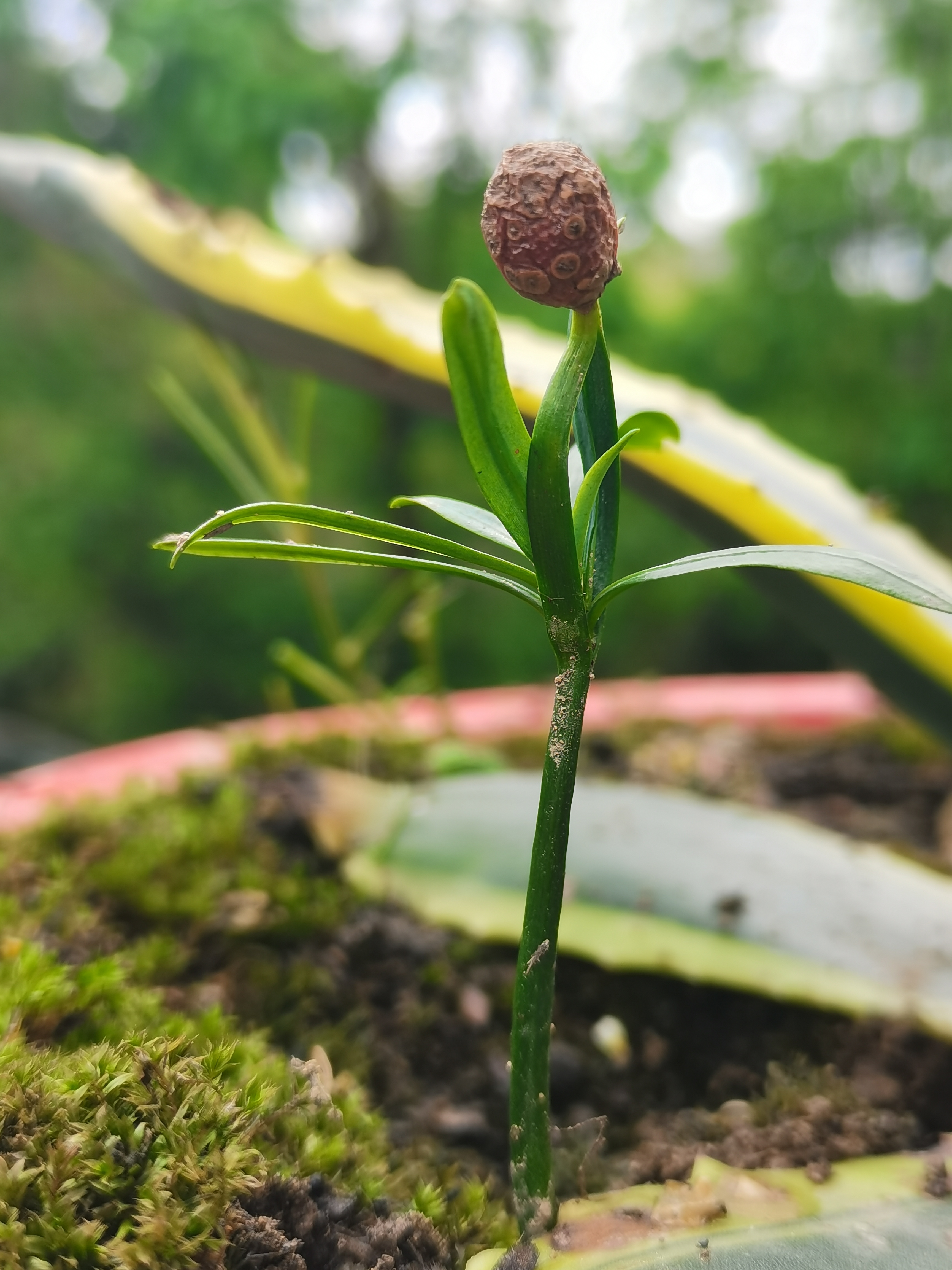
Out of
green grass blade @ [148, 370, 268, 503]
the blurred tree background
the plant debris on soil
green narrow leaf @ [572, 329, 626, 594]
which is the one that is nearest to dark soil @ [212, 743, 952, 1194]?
the plant debris on soil

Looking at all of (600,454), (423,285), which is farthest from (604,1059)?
(423,285)

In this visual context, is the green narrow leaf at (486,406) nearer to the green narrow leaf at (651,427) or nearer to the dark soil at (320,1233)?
the green narrow leaf at (651,427)

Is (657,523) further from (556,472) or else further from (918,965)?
(556,472)

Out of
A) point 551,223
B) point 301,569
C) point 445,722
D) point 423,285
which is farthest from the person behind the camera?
point 423,285

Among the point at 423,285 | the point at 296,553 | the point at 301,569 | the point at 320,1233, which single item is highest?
the point at 423,285

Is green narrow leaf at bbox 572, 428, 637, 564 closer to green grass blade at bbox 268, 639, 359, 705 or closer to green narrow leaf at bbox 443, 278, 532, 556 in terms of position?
green narrow leaf at bbox 443, 278, 532, 556

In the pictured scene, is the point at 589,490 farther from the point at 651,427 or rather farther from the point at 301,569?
the point at 301,569
